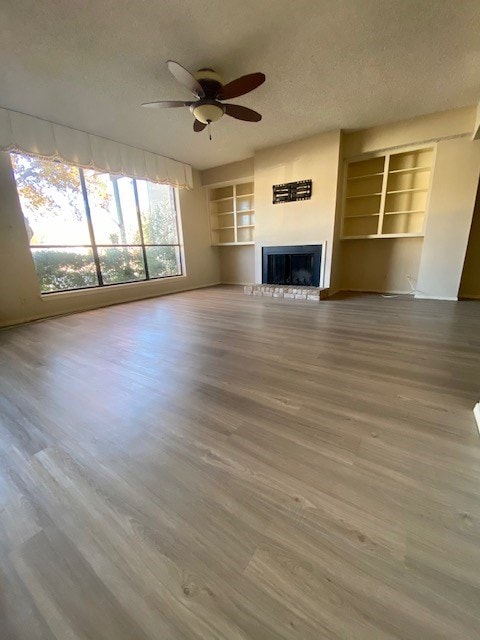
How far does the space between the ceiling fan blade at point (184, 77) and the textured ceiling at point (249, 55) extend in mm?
273

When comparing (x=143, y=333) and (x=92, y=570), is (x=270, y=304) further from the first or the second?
(x=92, y=570)

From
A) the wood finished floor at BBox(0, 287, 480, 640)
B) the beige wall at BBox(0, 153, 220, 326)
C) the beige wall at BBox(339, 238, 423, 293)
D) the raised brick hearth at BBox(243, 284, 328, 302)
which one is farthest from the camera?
the beige wall at BBox(339, 238, 423, 293)

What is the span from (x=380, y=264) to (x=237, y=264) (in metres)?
3.44

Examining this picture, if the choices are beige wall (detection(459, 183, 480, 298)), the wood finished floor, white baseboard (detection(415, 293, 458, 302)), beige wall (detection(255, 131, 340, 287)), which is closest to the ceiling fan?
beige wall (detection(255, 131, 340, 287))

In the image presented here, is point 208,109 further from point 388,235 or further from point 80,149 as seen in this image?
point 388,235

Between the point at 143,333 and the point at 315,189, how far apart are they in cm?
389

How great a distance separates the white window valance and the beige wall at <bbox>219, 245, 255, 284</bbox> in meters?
2.14

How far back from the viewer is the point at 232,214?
6.64 m

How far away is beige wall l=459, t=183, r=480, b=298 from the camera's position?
4277mm

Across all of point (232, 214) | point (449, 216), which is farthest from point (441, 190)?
point (232, 214)

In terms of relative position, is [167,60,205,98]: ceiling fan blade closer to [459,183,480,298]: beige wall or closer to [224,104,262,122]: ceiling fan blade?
[224,104,262,122]: ceiling fan blade

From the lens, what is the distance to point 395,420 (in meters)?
1.48

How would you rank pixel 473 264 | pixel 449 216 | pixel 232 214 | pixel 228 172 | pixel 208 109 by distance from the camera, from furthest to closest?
pixel 232 214 < pixel 228 172 < pixel 473 264 < pixel 449 216 < pixel 208 109

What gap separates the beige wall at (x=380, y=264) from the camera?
15.8 feet
